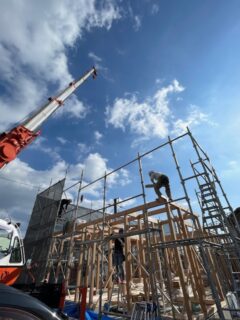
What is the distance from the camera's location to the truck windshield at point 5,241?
6.05 m

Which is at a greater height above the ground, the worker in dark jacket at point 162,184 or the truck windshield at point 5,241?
the worker in dark jacket at point 162,184

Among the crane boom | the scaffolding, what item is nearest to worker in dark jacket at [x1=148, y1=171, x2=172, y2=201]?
the scaffolding

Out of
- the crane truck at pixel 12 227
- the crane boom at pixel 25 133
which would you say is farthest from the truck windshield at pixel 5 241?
the crane boom at pixel 25 133

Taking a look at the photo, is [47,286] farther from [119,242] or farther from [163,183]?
[119,242]

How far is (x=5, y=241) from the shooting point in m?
6.30

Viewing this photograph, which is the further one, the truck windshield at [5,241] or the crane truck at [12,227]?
the truck windshield at [5,241]

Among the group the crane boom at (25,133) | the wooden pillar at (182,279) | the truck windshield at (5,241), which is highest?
the crane boom at (25,133)

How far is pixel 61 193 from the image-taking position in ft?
38.5

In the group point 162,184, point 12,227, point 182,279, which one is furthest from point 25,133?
point 182,279

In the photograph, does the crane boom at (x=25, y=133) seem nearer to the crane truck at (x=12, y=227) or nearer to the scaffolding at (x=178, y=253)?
the crane truck at (x=12, y=227)

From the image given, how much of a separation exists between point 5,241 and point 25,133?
367 centimetres

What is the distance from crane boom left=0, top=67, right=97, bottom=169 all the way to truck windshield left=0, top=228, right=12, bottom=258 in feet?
7.54

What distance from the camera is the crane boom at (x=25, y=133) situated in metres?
5.96

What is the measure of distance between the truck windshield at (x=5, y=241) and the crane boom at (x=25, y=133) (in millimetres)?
2299
